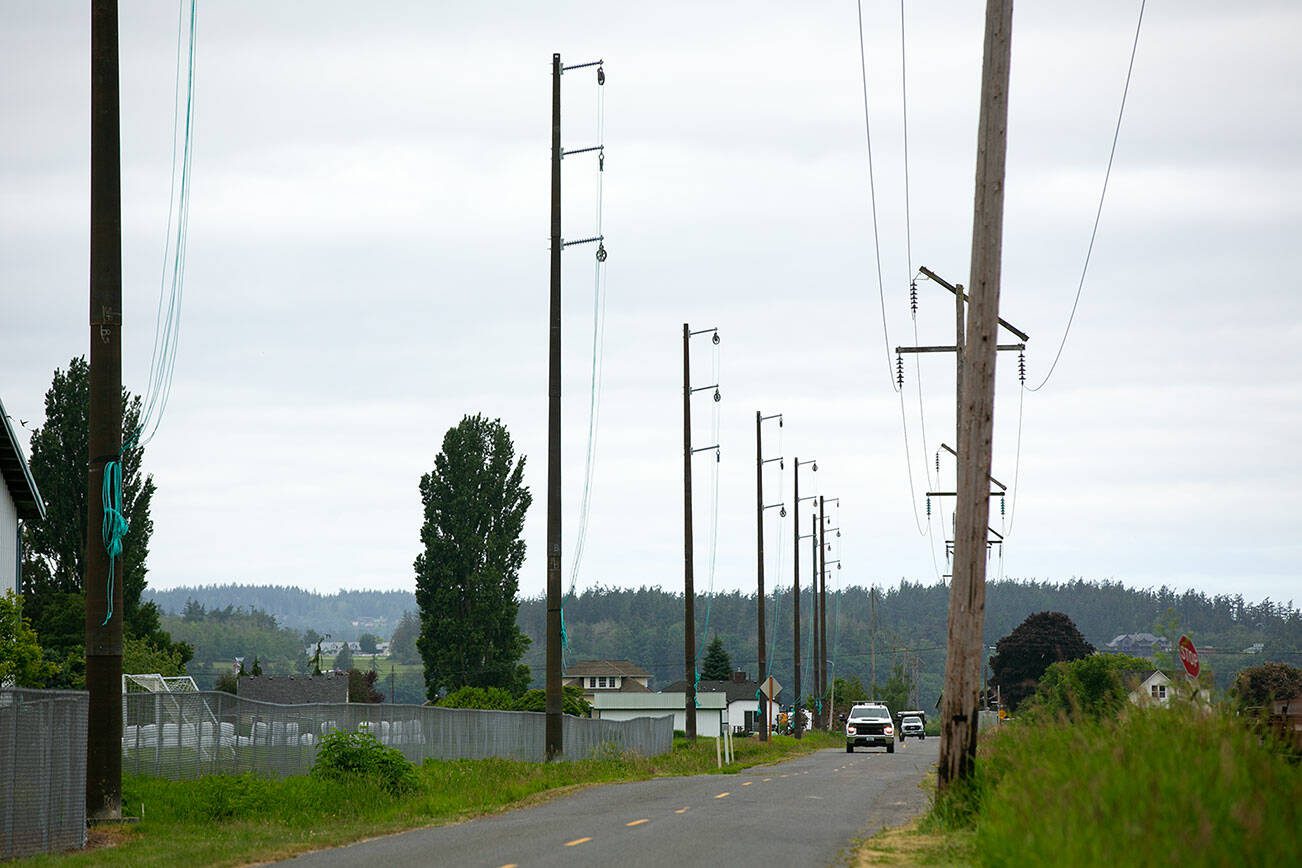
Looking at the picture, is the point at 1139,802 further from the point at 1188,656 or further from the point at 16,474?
the point at 16,474

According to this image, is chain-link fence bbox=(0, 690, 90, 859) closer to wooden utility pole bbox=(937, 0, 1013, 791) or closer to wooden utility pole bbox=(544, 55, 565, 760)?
wooden utility pole bbox=(937, 0, 1013, 791)

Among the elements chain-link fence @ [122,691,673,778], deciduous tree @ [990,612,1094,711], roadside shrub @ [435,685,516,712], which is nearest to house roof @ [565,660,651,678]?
deciduous tree @ [990,612,1094,711]

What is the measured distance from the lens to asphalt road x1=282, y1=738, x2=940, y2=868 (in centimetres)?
1527

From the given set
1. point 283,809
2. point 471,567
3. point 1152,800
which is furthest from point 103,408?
point 471,567

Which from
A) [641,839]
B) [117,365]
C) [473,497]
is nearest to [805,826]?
[641,839]

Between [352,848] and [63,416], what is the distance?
50.1 meters

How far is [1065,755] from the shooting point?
14117mm

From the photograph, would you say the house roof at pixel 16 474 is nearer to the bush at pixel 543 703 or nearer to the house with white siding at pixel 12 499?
the house with white siding at pixel 12 499

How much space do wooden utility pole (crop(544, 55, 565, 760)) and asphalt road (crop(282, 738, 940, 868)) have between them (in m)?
3.17

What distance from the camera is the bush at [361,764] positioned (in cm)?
2419

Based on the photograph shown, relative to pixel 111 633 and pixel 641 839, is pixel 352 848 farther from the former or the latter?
pixel 111 633

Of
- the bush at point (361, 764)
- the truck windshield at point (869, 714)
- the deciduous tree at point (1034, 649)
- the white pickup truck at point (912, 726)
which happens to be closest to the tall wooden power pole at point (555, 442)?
the bush at point (361, 764)

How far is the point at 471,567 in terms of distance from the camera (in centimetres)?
7225

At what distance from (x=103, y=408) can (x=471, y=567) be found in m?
53.2
